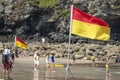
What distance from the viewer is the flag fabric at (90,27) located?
19422 mm

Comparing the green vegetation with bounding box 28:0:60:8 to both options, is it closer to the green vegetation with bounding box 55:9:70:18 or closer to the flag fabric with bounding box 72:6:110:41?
the green vegetation with bounding box 55:9:70:18

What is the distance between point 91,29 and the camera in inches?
768

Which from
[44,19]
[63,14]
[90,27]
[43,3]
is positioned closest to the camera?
[90,27]

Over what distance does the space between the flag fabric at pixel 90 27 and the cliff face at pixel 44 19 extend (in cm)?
5768

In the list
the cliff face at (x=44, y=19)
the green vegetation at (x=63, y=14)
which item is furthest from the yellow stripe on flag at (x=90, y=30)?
the green vegetation at (x=63, y=14)

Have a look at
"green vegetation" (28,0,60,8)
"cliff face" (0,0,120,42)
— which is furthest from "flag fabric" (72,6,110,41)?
"green vegetation" (28,0,60,8)

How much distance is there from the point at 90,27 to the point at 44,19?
61345 millimetres

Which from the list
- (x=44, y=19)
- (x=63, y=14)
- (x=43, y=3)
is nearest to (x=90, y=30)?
(x=44, y=19)

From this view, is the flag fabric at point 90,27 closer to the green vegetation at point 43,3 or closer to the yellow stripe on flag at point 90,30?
the yellow stripe on flag at point 90,30

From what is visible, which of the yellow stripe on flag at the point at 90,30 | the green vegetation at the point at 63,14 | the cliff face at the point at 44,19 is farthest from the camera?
the green vegetation at the point at 63,14

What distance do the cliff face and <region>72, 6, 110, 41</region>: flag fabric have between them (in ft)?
189

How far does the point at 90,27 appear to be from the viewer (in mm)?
19562

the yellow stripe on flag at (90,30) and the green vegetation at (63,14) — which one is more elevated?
the green vegetation at (63,14)

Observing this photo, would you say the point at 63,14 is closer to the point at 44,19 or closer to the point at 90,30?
the point at 44,19
